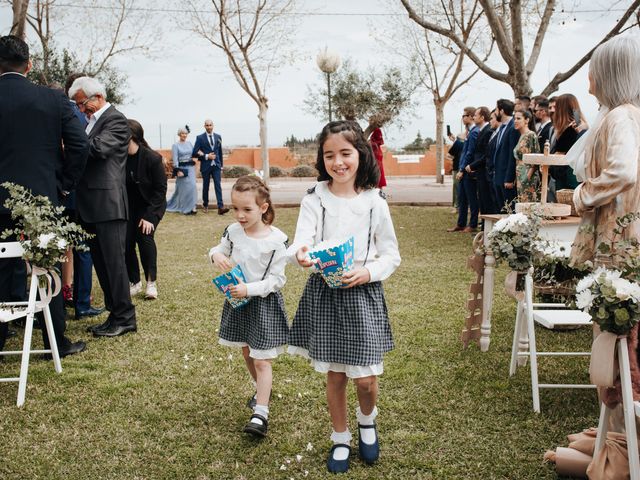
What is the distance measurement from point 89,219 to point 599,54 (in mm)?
4130

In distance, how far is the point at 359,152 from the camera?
11.0 ft

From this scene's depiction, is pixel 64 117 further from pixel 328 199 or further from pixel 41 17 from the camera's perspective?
pixel 41 17

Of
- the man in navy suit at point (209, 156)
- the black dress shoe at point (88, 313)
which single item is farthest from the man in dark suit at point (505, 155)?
the man in navy suit at point (209, 156)

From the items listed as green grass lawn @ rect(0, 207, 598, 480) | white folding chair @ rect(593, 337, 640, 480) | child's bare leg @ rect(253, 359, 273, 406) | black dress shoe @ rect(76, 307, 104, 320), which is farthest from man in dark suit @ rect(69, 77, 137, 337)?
white folding chair @ rect(593, 337, 640, 480)

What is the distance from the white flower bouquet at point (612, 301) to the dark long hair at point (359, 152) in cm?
114

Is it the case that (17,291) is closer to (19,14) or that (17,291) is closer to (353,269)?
(353,269)

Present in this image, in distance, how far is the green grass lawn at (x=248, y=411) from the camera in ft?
11.5

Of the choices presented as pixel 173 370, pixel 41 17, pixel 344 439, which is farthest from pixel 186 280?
pixel 41 17

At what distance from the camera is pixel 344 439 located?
11.4 feet

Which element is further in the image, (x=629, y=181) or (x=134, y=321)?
(x=134, y=321)

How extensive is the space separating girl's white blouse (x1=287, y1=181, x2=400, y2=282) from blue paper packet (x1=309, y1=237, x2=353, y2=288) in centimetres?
21

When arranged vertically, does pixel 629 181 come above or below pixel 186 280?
above

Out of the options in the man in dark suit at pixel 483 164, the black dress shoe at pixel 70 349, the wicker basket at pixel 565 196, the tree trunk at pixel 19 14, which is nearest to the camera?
the black dress shoe at pixel 70 349

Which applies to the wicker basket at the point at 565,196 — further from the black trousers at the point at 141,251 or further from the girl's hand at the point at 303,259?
the black trousers at the point at 141,251
